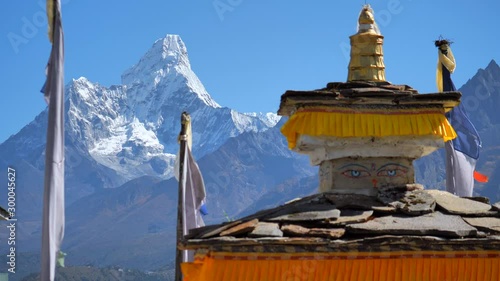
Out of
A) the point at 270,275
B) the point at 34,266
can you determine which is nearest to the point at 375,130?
the point at 270,275

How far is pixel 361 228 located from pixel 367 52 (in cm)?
365

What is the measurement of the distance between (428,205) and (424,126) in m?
1.28

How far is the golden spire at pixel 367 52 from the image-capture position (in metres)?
13.7

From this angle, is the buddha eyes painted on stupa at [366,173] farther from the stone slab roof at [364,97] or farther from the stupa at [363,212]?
the stone slab roof at [364,97]

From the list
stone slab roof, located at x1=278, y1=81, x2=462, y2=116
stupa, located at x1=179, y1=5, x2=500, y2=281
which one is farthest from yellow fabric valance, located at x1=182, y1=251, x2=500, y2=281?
stone slab roof, located at x1=278, y1=81, x2=462, y2=116

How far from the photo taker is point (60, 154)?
39.8 ft

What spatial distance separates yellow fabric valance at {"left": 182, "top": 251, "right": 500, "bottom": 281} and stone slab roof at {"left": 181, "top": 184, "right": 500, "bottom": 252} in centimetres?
13

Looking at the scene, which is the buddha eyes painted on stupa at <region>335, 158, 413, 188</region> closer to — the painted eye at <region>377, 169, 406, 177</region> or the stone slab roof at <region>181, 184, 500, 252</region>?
the painted eye at <region>377, 169, 406, 177</region>

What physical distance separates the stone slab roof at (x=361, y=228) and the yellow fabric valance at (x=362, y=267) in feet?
0.44

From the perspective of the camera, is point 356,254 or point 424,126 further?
point 424,126

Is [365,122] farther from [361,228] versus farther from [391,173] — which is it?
[361,228]

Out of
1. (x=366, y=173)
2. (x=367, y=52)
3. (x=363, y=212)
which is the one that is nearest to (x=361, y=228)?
(x=363, y=212)

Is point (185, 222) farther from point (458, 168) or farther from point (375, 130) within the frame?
point (375, 130)

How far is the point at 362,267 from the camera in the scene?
1124 cm
